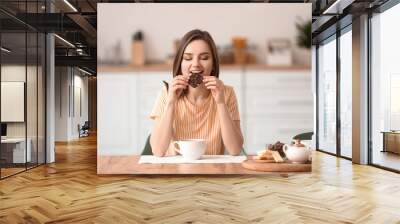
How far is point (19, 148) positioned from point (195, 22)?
2935mm


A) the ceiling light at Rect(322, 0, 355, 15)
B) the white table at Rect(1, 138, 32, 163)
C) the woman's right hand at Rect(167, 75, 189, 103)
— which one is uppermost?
the ceiling light at Rect(322, 0, 355, 15)

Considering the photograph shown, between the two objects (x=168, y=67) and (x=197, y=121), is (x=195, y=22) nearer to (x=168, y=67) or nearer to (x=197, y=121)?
(x=168, y=67)

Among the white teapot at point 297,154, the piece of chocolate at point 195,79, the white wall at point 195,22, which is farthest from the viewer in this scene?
the white wall at point 195,22

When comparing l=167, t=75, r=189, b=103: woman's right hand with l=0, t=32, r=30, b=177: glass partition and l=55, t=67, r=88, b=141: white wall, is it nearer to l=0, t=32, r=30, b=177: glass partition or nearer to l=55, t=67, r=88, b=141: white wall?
l=0, t=32, r=30, b=177: glass partition

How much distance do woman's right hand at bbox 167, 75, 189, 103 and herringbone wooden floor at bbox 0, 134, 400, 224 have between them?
93cm

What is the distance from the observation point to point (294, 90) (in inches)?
189

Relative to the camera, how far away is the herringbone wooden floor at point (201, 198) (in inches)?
127

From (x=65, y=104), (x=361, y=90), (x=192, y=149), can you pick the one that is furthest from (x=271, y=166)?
(x=65, y=104)

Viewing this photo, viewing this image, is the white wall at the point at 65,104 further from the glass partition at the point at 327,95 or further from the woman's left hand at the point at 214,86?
the woman's left hand at the point at 214,86

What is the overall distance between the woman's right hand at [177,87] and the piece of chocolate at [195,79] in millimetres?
48

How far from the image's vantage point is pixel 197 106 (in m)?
4.37

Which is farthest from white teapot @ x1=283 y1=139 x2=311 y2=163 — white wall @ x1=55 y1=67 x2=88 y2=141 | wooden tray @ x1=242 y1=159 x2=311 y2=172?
white wall @ x1=55 y1=67 x2=88 y2=141

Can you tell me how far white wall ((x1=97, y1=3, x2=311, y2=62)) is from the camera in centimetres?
471

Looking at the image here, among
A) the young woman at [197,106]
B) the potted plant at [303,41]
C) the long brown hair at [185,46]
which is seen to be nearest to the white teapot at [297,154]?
the young woman at [197,106]
